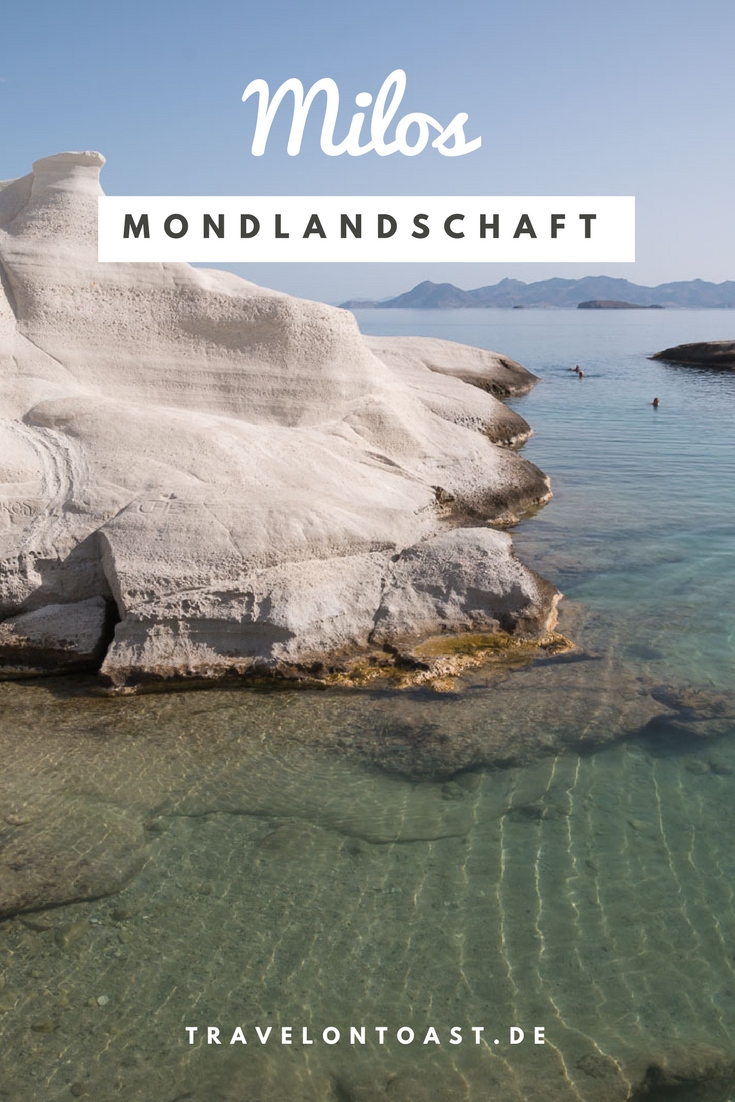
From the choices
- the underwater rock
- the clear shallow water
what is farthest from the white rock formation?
the underwater rock

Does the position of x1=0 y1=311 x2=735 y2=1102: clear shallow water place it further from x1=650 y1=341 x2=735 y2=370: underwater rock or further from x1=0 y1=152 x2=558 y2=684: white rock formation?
x1=650 y1=341 x2=735 y2=370: underwater rock

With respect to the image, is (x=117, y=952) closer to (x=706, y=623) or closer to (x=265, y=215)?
(x=706, y=623)

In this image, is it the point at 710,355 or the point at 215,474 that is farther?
the point at 710,355

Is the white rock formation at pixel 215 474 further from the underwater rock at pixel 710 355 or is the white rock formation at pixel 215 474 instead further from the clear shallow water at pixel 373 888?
the underwater rock at pixel 710 355

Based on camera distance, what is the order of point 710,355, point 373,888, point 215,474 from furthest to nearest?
point 710,355
point 215,474
point 373,888

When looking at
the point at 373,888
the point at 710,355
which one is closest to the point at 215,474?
the point at 373,888

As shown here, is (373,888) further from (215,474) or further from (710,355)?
(710,355)

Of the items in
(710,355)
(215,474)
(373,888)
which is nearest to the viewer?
(373,888)
